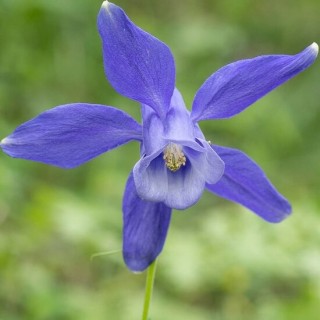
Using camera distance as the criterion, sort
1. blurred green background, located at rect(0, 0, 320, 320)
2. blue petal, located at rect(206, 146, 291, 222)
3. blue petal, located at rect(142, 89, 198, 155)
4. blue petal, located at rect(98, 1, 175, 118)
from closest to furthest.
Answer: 1. blue petal, located at rect(98, 1, 175, 118)
2. blue petal, located at rect(142, 89, 198, 155)
3. blue petal, located at rect(206, 146, 291, 222)
4. blurred green background, located at rect(0, 0, 320, 320)

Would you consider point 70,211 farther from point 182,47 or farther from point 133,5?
point 133,5

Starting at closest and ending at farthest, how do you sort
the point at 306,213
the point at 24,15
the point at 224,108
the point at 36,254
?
the point at 224,108
the point at 306,213
the point at 36,254
the point at 24,15

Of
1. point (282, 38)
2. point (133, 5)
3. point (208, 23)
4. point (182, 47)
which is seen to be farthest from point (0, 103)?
point (282, 38)

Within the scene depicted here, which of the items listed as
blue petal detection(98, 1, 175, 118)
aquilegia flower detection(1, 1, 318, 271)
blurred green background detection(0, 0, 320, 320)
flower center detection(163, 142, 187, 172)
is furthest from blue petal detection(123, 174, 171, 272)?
blurred green background detection(0, 0, 320, 320)

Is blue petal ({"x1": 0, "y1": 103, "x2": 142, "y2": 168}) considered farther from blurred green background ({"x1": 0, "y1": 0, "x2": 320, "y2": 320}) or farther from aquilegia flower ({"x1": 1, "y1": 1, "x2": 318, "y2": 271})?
blurred green background ({"x1": 0, "y1": 0, "x2": 320, "y2": 320})

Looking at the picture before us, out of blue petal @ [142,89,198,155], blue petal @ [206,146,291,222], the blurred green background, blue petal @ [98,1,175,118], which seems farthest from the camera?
the blurred green background

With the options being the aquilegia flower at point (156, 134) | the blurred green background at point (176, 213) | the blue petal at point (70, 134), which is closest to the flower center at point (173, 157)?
the aquilegia flower at point (156, 134)
